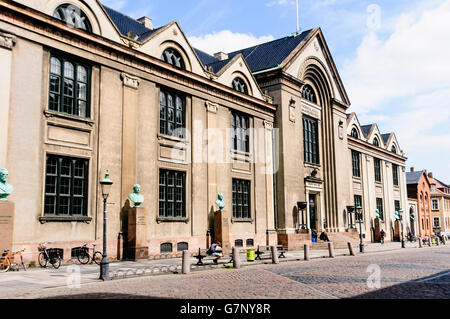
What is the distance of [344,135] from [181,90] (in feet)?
73.8

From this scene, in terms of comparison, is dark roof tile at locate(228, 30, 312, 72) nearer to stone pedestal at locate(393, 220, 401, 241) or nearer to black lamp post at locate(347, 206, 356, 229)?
black lamp post at locate(347, 206, 356, 229)

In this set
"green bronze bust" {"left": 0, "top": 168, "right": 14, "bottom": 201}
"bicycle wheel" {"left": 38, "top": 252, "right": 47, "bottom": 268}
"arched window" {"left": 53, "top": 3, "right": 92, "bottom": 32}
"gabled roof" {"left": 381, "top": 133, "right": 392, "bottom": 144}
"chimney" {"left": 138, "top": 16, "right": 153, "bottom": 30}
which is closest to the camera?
"green bronze bust" {"left": 0, "top": 168, "right": 14, "bottom": 201}

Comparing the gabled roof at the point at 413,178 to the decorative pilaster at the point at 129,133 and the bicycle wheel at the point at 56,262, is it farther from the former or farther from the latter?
the bicycle wheel at the point at 56,262

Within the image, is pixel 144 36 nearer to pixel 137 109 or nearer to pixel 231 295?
pixel 137 109

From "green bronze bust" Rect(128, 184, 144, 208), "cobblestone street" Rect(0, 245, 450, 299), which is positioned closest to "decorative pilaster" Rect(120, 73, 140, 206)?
"green bronze bust" Rect(128, 184, 144, 208)

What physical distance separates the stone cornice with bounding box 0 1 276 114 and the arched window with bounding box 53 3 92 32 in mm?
635

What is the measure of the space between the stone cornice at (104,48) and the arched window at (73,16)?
635 mm

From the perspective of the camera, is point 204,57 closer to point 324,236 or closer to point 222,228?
point 222,228

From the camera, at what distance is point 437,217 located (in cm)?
9088

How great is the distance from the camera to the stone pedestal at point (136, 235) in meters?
22.0

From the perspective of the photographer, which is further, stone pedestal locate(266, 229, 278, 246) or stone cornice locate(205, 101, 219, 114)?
stone pedestal locate(266, 229, 278, 246)

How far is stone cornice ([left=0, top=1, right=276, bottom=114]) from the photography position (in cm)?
1916

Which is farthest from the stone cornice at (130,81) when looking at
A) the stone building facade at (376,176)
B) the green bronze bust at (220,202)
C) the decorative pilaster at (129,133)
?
the stone building facade at (376,176)

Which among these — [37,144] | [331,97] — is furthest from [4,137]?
[331,97]
